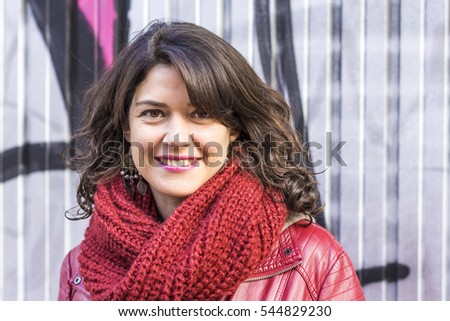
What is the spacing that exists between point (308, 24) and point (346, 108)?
0.43m

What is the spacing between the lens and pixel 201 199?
1.71 meters

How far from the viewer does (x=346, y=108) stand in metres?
2.76

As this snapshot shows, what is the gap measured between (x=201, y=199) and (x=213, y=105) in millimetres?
277

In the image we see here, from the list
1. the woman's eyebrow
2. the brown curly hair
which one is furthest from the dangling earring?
the woman's eyebrow

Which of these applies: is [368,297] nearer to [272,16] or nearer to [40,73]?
Answer: [272,16]

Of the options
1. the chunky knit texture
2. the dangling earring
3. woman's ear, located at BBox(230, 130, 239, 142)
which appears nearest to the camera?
the chunky knit texture

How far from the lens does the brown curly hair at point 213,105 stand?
5.48ft

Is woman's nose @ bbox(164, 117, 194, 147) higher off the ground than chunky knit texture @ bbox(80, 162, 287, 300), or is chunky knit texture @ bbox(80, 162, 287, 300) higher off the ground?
woman's nose @ bbox(164, 117, 194, 147)

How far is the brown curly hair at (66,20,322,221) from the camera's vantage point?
5.48 ft

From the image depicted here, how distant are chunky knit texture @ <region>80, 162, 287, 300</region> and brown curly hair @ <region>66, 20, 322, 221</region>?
0.09m

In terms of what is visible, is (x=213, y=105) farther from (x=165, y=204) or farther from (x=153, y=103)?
(x=165, y=204)
